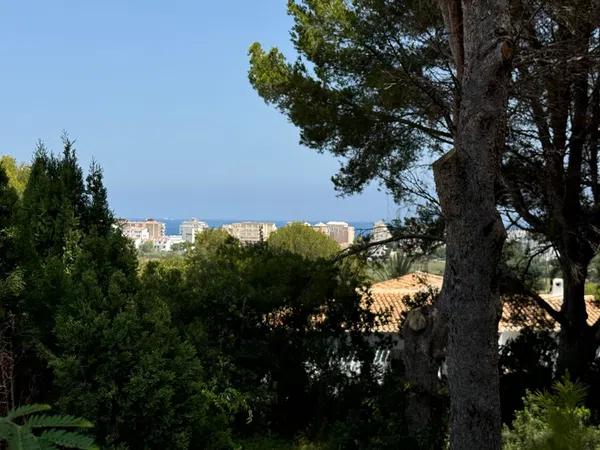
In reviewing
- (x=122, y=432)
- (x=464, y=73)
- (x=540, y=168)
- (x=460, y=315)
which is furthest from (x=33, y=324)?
(x=540, y=168)

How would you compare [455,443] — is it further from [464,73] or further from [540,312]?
[540,312]

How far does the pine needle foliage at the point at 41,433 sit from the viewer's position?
3.35 ft

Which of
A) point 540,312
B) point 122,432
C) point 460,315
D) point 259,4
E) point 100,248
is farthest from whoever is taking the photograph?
point 259,4

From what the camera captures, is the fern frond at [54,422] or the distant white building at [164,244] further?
the distant white building at [164,244]

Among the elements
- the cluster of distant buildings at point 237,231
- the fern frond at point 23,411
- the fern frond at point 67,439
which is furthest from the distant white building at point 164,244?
the fern frond at point 67,439

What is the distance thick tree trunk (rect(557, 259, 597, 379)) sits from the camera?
8.26 m

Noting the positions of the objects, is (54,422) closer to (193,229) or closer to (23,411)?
(23,411)

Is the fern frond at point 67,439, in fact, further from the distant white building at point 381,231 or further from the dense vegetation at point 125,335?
the distant white building at point 381,231

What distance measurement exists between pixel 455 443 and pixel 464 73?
317 centimetres

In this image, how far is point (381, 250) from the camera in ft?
29.6

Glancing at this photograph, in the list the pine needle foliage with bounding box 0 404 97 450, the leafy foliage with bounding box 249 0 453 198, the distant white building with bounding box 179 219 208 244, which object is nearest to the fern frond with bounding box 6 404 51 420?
the pine needle foliage with bounding box 0 404 97 450

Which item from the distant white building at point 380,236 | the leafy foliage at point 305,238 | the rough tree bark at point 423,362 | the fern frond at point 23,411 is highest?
the leafy foliage at point 305,238

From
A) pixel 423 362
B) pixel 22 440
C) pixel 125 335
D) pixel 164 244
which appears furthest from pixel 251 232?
pixel 164 244

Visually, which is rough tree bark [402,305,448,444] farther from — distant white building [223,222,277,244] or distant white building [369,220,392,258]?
distant white building [223,222,277,244]
